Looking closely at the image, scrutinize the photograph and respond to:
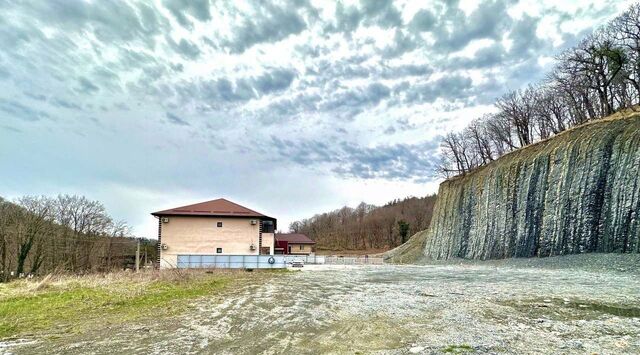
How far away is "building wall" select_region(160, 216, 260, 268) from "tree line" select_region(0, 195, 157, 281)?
3224 mm

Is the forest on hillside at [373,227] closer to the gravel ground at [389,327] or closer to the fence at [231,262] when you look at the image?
the fence at [231,262]

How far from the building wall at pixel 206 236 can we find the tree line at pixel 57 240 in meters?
3.22

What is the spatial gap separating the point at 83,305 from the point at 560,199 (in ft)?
100

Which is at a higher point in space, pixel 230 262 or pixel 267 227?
pixel 267 227

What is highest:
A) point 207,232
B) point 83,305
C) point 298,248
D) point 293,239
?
point 207,232

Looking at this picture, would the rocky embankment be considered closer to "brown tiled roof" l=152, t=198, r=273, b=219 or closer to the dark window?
the dark window

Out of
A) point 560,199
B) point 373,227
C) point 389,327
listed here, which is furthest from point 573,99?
point 373,227

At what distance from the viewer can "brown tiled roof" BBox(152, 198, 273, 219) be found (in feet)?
106

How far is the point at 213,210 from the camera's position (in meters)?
33.3

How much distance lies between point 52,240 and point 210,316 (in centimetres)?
3167

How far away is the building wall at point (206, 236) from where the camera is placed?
32.0m

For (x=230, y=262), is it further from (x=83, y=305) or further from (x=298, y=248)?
(x=298, y=248)

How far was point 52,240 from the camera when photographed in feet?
107

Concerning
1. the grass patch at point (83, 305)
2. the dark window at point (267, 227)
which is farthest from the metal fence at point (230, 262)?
the grass patch at point (83, 305)
